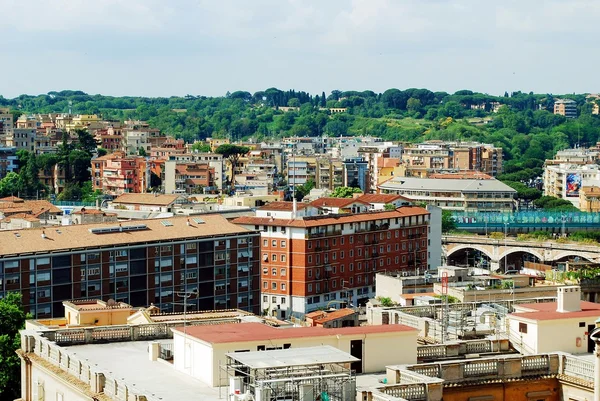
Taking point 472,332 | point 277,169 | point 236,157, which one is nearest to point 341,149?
point 277,169

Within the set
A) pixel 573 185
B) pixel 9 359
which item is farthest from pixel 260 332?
pixel 573 185

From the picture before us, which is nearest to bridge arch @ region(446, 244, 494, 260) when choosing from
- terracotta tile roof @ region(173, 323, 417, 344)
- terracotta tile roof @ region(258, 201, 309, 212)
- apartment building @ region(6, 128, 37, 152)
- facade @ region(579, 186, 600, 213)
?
terracotta tile roof @ region(258, 201, 309, 212)

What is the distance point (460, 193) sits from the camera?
415 ft

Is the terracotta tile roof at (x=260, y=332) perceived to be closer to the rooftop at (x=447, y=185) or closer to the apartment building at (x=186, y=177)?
the apartment building at (x=186, y=177)

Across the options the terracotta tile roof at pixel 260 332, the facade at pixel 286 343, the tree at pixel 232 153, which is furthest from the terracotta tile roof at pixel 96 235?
the tree at pixel 232 153

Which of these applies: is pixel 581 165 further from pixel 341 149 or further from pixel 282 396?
pixel 282 396

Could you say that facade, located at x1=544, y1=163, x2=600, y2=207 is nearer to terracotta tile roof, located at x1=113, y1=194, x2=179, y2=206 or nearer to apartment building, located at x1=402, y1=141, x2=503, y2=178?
apartment building, located at x1=402, y1=141, x2=503, y2=178

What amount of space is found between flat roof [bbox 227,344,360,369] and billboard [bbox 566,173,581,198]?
13394 cm

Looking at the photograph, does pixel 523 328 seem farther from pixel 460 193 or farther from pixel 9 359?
pixel 460 193

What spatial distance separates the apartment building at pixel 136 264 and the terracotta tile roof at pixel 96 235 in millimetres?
38

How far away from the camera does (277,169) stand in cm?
15225

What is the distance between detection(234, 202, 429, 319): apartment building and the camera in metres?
68.8

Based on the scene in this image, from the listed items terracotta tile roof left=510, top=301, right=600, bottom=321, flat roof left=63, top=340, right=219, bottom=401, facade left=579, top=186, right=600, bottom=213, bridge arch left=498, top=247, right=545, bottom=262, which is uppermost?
terracotta tile roof left=510, top=301, right=600, bottom=321

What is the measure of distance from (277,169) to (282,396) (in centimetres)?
13611
